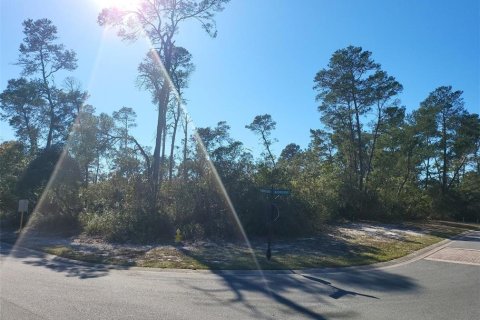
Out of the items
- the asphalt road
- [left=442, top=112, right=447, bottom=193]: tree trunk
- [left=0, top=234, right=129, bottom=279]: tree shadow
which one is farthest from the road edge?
[left=442, top=112, right=447, bottom=193]: tree trunk

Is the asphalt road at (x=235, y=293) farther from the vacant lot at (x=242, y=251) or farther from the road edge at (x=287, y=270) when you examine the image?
the vacant lot at (x=242, y=251)

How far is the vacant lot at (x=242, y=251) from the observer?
11797 mm

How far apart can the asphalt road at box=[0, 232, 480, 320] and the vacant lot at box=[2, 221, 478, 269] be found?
1.10m

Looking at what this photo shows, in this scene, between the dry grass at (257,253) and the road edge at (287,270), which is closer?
the road edge at (287,270)

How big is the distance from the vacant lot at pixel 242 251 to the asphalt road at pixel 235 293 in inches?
43.4

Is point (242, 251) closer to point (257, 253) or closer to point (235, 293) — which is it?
point (257, 253)

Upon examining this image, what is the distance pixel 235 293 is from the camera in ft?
26.8

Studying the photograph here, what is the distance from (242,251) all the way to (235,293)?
6033mm

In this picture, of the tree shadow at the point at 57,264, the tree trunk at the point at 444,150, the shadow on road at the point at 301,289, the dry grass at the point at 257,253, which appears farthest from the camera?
the tree trunk at the point at 444,150

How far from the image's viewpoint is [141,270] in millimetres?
10820

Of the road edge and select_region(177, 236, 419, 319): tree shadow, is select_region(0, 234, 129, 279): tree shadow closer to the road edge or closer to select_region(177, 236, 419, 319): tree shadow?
the road edge

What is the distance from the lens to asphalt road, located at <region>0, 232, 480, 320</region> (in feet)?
21.9

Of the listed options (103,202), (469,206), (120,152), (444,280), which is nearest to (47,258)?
(103,202)

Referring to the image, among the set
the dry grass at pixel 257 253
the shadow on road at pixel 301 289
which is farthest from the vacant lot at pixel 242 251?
the shadow on road at pixel 301 289
